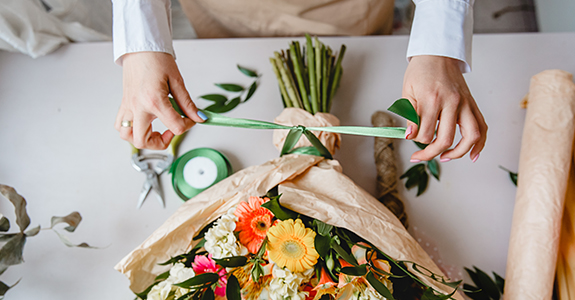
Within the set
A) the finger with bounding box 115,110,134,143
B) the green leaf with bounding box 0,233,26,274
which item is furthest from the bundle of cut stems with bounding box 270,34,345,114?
the green leaf with bounding box 0,233,26,274

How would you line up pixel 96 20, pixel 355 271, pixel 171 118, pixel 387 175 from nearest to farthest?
pixel 355 271, pixel 171 118, pixel 387 175, pixel 96 20

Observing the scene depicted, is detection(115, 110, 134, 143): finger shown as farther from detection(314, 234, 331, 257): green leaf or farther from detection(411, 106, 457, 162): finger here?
detection(411, 106, 457, 162): finger

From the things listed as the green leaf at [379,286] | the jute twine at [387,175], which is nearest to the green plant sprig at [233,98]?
the jute twine at [387,175]

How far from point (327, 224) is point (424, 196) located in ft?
1.25

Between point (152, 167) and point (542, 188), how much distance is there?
2.77 ft

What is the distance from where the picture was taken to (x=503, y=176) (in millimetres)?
774

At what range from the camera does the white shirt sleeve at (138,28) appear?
536mm

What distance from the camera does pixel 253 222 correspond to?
506mm

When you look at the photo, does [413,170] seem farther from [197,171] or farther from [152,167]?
[152,167]

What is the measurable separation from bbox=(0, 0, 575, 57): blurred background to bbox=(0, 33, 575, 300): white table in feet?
0.15

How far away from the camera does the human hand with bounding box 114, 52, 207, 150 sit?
0.52 meters

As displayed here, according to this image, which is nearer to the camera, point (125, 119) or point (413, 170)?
point (125, 119)

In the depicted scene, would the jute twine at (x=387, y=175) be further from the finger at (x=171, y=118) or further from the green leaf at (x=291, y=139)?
the finger at (x=171, y=118)

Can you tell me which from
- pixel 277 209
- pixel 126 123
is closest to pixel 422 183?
pixel 277 209
